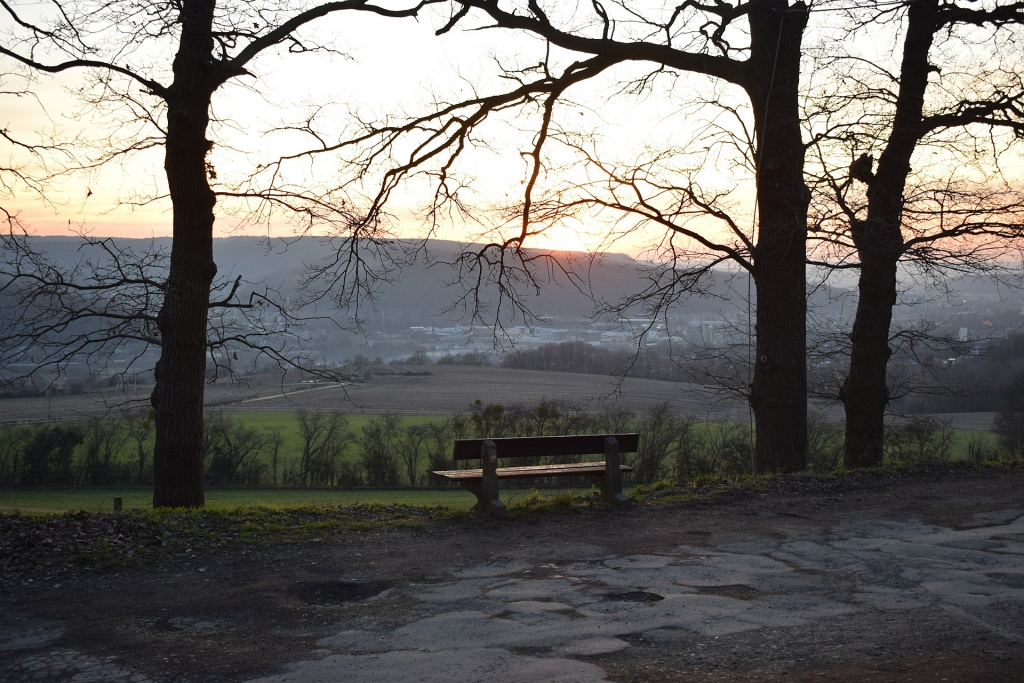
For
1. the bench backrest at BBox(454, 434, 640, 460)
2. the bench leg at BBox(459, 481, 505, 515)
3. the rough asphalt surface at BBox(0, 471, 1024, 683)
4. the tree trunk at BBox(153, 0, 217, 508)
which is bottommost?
the rough asphalt surface at BBox(0, 471, 1024, 683)

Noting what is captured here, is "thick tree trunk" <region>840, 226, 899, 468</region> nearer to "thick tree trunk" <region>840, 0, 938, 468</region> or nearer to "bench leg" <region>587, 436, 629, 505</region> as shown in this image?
"thick tree trunk" <region>840, 0, 938, 468</region>

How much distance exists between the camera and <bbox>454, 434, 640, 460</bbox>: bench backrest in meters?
8.05

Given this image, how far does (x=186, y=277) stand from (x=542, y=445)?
443cm

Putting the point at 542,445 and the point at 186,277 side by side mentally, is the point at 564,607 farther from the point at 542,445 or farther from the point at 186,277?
the point at 186,277

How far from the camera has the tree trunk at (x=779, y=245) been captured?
34.4 ft

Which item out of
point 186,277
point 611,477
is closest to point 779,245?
point 611,477

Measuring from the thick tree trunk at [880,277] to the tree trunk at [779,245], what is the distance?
1.48 metres

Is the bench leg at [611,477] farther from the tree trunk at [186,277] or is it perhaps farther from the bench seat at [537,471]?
the tree trunk at [186,277]

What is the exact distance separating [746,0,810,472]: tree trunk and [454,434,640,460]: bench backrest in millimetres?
2976

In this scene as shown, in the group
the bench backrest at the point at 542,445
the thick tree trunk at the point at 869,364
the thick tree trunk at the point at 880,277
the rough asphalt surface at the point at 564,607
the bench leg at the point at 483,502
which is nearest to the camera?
the rough asphalt surface at the point at 564,607

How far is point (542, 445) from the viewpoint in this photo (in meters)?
8.33

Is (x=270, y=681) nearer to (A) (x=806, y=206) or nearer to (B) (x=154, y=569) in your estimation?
(B) (x=154, y=569)

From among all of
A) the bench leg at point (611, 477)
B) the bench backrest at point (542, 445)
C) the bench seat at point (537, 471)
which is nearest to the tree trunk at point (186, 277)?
the bench seat at point (537, 471)

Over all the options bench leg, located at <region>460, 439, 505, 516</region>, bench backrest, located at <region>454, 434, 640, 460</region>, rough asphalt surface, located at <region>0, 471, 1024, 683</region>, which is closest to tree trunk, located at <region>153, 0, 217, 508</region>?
rough asphalt surface, located at <region>0, 471, 1024, 683</region>
